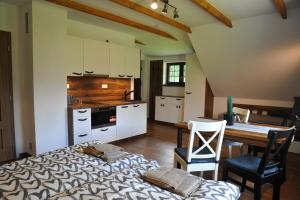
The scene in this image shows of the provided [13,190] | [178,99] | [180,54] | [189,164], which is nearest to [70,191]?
[13,190]

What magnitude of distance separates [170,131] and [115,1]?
12.3 ft

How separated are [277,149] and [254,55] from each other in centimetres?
242

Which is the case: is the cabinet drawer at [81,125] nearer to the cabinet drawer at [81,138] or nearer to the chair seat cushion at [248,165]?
the cabinet drawer at [81,138]

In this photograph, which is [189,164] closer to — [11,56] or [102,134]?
[102,134]

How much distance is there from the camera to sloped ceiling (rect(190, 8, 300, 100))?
11.5ft

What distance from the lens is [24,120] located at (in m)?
3.48

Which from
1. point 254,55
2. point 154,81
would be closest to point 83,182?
point 254,55

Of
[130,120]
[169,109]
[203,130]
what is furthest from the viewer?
[169,109]

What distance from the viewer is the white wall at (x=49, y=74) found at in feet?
10.3

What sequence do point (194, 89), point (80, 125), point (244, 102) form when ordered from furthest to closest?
point (194, 89)
point (244, 102)
point (80, 125)

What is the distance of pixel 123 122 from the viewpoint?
4445 millimetres

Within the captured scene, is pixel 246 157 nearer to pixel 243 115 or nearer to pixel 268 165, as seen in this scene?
pixel 268 165

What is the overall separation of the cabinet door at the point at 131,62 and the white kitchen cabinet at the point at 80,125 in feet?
4.90

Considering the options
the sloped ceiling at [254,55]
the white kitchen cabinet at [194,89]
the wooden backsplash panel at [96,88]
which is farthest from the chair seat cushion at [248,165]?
the white kitchen cabinet at [194,89]
